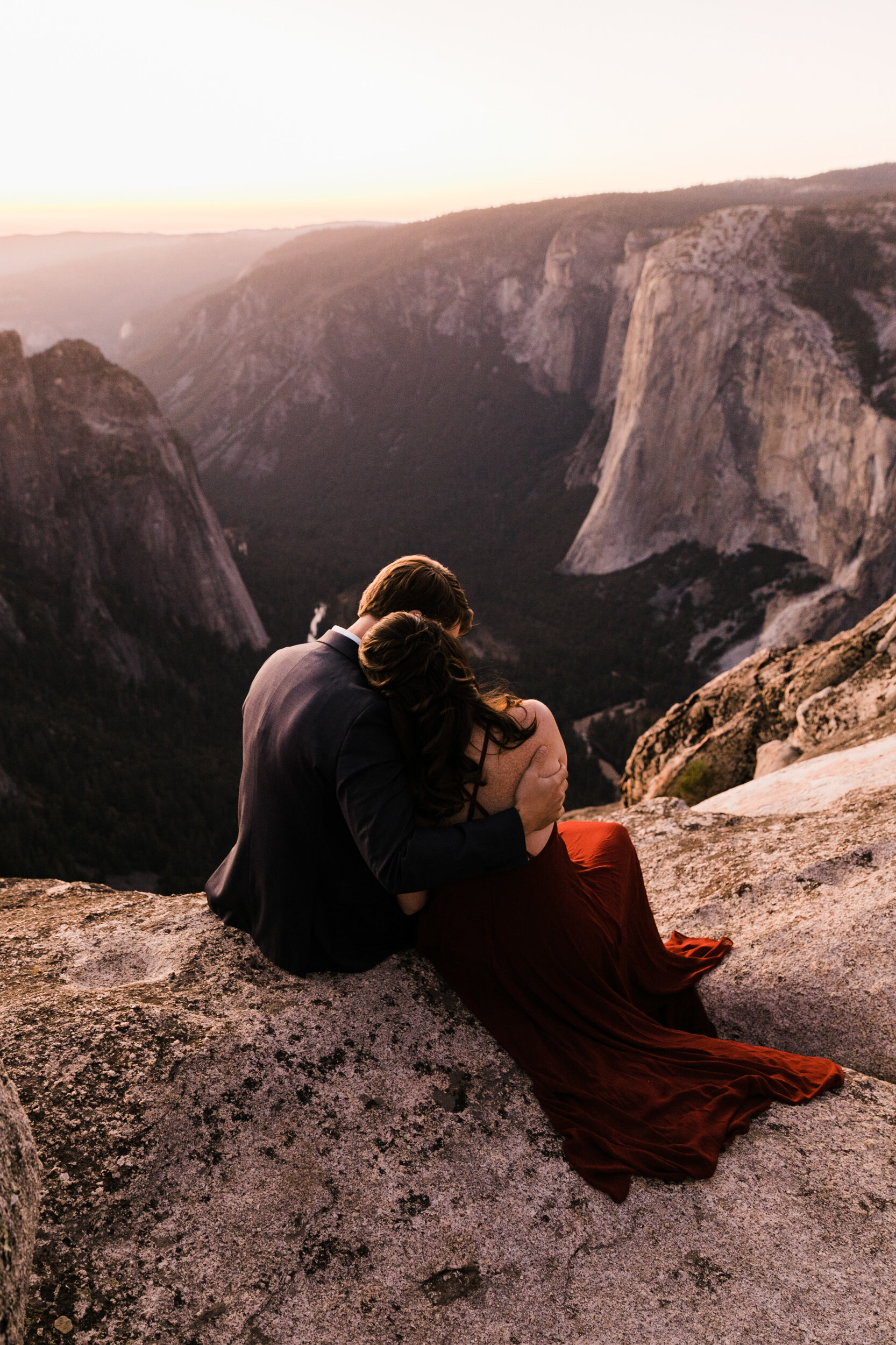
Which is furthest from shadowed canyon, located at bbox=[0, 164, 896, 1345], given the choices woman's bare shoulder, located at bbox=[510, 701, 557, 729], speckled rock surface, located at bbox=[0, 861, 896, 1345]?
woman's bare shoulder, located at bbox=[510, 701, 557, 729]

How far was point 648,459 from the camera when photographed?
193 ft

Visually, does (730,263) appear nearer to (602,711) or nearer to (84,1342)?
(602,711)

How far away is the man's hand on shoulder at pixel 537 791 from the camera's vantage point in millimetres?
3428

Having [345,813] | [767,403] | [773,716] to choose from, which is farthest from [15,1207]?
[767,403]

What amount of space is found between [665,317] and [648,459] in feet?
31.8

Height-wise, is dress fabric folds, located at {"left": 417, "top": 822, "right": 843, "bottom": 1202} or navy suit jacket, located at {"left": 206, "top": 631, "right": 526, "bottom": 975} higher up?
navy suit jacket, located at {"left": 206, "top": 631, "right": 526, "bottom": 975}

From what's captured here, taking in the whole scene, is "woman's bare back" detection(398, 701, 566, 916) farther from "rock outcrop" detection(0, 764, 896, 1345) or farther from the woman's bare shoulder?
"rock outcrop" detection(0, 764, 896, 1345)

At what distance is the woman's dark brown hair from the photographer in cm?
316

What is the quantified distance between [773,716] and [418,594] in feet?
25.8

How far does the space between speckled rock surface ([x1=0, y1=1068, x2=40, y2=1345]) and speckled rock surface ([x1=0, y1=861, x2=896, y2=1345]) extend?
15 cm

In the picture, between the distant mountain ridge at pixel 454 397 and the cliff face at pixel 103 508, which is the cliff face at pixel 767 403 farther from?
the cliff face at pixel 103 508

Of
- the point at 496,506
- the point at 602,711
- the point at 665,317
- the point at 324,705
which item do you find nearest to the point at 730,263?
the point at 665,317

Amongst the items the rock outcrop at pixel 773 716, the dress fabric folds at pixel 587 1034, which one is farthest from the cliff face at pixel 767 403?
the dress fabric folds at pixel 587 1034

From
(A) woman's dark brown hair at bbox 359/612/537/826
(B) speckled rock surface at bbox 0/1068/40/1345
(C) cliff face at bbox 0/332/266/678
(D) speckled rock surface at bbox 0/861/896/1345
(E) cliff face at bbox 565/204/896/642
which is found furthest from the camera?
(E) cliff face at bbox 565/204/896/642
